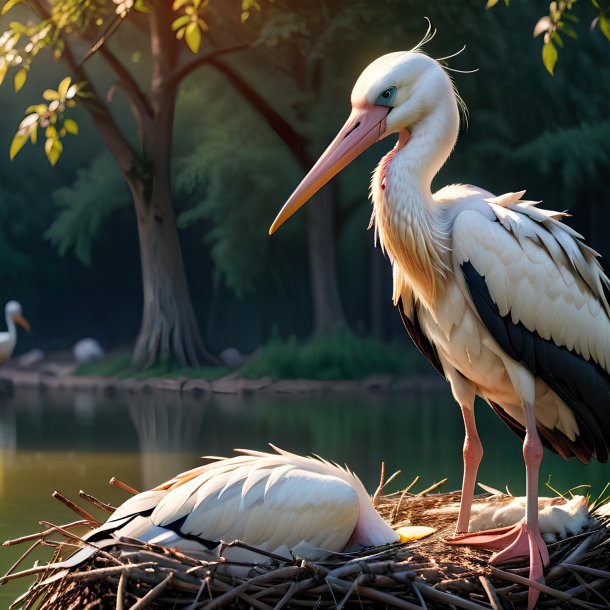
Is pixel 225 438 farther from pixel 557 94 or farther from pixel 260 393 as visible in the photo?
pixel 557 94

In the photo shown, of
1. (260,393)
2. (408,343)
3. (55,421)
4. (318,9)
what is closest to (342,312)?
(408,343)

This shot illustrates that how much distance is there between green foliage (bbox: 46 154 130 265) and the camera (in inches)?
534

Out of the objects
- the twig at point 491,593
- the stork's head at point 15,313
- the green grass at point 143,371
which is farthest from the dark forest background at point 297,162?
the twig at point 491,593

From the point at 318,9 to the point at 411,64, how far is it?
9.42 metres

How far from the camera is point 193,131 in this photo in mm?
13406

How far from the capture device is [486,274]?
300 cm

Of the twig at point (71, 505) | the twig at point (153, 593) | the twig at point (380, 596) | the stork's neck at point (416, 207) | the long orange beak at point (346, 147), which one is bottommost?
the twig at point (380, 596)

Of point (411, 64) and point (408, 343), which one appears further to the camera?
point (408, 343)

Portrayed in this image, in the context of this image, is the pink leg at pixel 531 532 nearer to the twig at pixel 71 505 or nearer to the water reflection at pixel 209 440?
the twig at pixel 71 505

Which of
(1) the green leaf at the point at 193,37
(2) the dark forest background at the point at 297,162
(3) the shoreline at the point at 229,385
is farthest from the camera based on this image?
(2) the dark forest background at the point at 297,162

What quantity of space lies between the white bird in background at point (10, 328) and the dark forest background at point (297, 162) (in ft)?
2.16

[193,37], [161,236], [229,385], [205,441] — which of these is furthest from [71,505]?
[161,236]

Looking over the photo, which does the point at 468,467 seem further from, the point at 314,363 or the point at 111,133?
the point at 111,133

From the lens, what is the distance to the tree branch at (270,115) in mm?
12727
